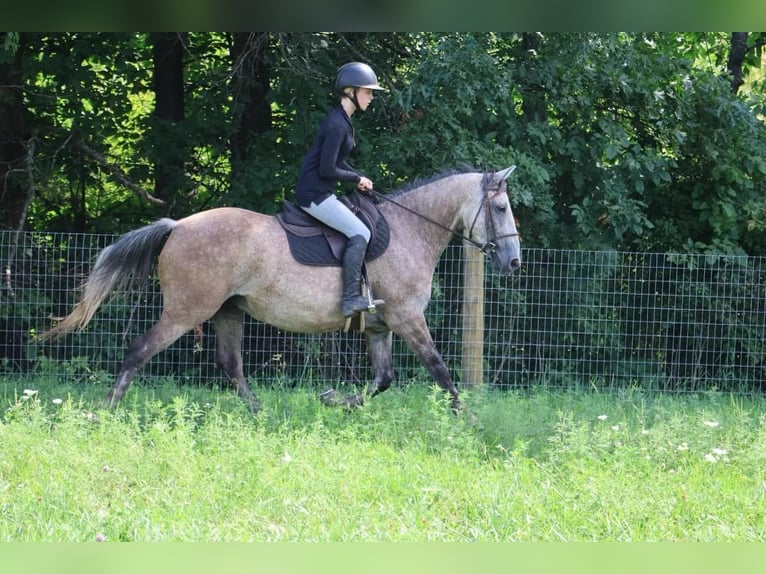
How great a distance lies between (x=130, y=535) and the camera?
397 centimetres

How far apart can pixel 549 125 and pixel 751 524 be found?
24.4 feet

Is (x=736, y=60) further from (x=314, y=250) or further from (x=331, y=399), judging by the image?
(x=331, y=399)

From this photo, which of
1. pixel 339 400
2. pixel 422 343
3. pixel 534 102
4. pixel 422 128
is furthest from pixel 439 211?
pixel 534 102

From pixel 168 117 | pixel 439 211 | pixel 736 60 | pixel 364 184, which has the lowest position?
pixel 439 211

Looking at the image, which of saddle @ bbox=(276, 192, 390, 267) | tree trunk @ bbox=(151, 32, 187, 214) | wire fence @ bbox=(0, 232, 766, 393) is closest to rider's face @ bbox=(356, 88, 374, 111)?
saddle @ bbox=(276, 192, 390, 267)

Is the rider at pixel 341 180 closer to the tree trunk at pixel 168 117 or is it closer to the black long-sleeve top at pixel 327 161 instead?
the black long-sleeve top at pixel 327 161

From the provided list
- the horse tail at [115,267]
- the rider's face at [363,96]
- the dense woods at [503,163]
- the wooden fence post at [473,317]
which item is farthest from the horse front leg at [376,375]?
the dense woods at [503,163]

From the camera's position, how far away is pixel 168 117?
494 inches

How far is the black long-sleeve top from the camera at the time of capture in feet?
23.4

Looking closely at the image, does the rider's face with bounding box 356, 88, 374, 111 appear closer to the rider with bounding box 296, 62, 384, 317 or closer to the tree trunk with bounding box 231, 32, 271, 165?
the rider with bounding box 296, 62, 384, 317

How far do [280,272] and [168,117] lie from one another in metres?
6.05

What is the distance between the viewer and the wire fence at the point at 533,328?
10.5 m

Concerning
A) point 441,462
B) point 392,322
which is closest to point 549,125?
point 392,322

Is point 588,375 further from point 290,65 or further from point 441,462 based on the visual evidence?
point 441,462
